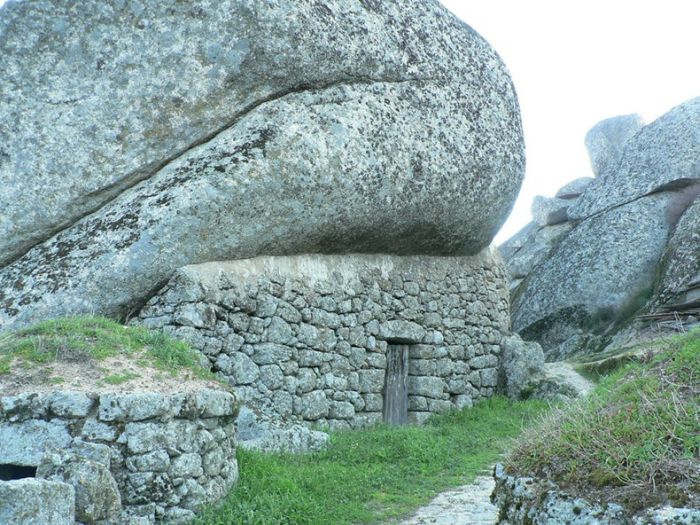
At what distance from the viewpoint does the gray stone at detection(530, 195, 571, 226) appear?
999 inches

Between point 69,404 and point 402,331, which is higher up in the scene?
point 402,331

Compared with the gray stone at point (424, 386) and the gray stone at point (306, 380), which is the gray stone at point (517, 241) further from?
the gray stone at point (306, 380)

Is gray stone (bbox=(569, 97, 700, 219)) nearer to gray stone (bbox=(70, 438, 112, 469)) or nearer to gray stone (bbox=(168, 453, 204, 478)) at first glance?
gray stone (bbox=(168, 453, 204, 478))

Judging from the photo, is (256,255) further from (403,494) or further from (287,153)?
(403,494)

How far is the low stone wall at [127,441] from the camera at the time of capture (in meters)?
5.33

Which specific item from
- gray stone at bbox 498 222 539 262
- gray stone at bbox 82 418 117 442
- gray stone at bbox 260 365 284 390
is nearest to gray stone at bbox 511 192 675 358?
gray stone at bbox 498 222 539 262

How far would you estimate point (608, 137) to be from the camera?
2831cm

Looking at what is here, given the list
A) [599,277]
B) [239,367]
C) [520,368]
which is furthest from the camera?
[599,277]

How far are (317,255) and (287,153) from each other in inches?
65.7

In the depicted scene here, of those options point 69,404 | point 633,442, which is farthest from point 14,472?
point 633,442

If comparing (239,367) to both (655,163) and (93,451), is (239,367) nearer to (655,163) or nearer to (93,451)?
(93,451)

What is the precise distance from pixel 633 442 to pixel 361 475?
3757mm

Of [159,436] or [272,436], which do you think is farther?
[272,436]

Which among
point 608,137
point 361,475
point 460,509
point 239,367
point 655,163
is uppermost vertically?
point 608,137
